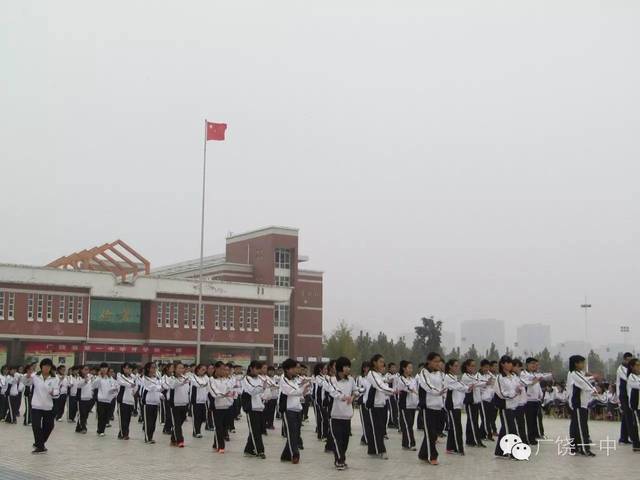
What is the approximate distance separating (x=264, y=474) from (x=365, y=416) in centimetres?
272

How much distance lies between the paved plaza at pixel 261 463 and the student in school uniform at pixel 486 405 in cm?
58

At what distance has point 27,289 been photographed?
160 ft

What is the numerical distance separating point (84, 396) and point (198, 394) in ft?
14.7

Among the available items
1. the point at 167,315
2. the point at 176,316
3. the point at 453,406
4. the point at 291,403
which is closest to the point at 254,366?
the point at 291,403

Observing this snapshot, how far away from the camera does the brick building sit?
161 ft

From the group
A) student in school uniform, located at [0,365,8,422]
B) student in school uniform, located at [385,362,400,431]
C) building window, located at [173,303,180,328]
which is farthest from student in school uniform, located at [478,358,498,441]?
building window, located at [173,303,180,328]

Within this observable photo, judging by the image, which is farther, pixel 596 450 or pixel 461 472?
pixel 596 450

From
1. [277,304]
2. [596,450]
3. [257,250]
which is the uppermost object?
[257,250]

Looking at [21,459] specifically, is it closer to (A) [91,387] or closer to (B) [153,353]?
(A) [91,387]

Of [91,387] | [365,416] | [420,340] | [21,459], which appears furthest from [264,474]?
[420,340]

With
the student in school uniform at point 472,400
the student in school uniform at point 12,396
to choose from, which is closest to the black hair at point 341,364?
the student in school uniform at point 472,400

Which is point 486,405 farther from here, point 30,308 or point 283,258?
point 283,258

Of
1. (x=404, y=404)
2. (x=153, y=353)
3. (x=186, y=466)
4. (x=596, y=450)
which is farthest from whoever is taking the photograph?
(x=153, y=353)

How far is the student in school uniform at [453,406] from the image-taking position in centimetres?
1384
